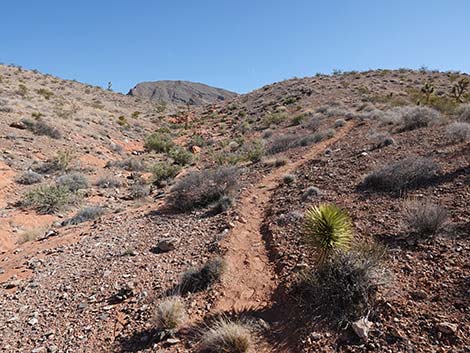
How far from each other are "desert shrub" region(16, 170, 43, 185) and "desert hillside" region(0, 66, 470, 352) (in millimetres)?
37

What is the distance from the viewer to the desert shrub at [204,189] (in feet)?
28.3

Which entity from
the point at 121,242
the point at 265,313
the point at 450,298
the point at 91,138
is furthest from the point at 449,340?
the point at 91,138

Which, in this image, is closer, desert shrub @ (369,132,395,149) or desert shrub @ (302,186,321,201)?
desert shrub @ (302,186,321,201)

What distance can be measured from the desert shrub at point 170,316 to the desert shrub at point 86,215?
5.53 meters

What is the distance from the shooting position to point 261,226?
23.1ft

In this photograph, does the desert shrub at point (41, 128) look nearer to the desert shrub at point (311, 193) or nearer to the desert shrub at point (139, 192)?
the desert shrub at point (139, 192)

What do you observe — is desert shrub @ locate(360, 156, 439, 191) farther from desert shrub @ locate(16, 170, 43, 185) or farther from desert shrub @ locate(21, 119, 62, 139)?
desert shrub @ locate(21, 119, 62, 139)

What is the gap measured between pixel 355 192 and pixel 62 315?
20.3ft

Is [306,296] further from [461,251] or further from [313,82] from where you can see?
[313,82]

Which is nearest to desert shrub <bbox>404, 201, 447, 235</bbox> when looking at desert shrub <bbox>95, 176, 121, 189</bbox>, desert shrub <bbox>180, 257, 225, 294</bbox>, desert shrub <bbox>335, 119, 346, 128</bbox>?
desert shrub <bbox>180, 257, 225, 294</bbox>

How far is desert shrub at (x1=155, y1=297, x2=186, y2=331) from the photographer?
415 cm

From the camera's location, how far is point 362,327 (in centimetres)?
344

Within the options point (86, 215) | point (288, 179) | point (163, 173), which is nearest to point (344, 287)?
point (288, 179)

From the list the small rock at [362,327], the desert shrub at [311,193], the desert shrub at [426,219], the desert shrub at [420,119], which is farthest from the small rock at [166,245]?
the desert shrub at [420,119]
